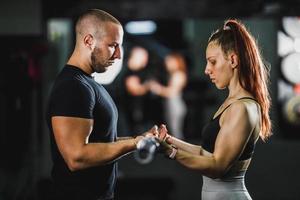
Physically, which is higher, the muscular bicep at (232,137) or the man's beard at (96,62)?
the man's beard at (96,62)

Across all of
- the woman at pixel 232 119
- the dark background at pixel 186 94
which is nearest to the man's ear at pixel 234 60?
the woman at pixel 232 119

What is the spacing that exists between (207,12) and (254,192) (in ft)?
8.31

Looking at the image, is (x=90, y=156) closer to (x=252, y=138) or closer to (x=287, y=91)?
(x=252, y=138)

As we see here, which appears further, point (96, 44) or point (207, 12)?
point (207, 12)

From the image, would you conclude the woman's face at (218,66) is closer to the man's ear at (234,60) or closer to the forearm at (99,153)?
the man's ear at (234,60)

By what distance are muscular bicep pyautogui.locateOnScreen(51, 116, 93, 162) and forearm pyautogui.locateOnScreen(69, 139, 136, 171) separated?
0.10ft

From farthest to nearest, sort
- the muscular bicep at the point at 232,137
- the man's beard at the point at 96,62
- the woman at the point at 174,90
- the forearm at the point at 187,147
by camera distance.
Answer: the woman at the point at 174,90
the forearm at the point at 187,147
the man's beard at the point at 96,62
the muscular bicep at the point at 232,137

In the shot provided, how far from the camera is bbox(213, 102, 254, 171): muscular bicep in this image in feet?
10.6

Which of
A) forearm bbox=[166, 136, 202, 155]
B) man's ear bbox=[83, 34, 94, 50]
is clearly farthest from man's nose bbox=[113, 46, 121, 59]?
forearm bbox=[166, 136, 202, 155]

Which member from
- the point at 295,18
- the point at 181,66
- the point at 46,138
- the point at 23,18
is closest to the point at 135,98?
the point at 181,66

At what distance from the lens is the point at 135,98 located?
27.6ft

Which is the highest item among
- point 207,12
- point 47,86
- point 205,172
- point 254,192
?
point 207,12

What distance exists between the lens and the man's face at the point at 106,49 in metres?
3.57

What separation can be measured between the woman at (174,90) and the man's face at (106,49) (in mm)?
4714
